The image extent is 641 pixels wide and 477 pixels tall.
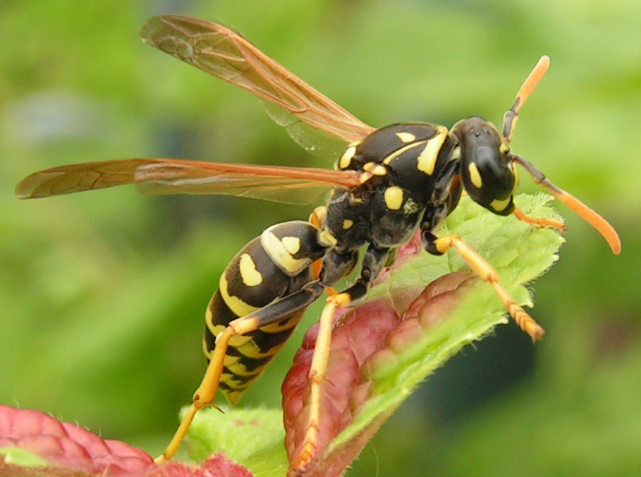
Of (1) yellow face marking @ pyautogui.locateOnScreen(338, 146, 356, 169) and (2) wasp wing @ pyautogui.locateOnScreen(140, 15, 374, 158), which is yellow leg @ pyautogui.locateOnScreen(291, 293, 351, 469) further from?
(2) wasp wing @ pyautogui.locateOnScreen(140, 15, 374, 158)

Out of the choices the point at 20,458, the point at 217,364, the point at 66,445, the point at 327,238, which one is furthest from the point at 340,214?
the point at 20,458

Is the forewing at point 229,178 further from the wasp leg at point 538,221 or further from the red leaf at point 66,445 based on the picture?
the red leaf at point 66,445

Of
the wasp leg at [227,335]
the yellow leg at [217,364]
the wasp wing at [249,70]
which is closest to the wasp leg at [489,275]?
the wasp leg at [227,335]

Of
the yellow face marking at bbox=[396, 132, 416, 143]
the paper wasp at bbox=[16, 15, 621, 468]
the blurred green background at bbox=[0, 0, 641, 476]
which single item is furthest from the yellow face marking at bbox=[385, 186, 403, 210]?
the blurred green background at bbox=[0, 0, 641, 476]

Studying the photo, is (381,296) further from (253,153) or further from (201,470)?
(253,153)

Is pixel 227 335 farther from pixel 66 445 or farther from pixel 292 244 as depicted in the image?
pixel 66 445

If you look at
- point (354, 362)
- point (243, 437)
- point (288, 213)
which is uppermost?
point (354, 362)
